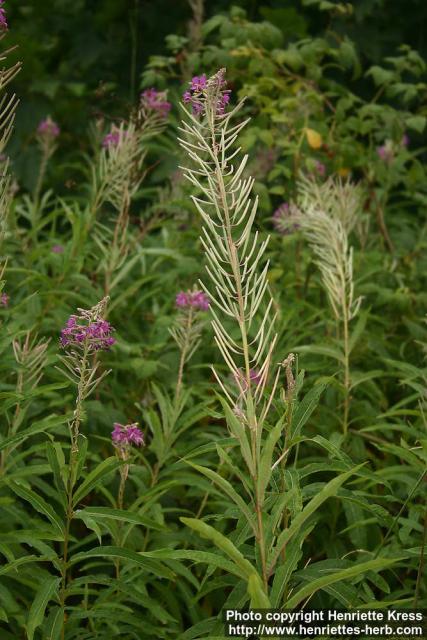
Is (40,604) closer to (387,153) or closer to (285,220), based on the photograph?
(285,220)

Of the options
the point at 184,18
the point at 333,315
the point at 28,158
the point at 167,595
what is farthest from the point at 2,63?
the point at 167,595

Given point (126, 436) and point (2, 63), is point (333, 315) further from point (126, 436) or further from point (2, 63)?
point (2, 63)

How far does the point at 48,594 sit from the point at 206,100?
1283mm

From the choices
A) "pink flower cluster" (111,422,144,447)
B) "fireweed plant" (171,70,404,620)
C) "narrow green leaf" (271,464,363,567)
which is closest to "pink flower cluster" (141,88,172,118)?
"pink flower cluster" (111,422,144,447)

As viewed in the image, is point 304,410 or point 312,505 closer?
point 312,505

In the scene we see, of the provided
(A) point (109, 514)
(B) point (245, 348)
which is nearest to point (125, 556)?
(A) point (109, 514)

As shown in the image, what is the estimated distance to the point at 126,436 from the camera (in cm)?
276

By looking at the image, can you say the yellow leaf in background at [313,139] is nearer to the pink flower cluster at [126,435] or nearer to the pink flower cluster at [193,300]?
the pink flower cluster at [193,300]

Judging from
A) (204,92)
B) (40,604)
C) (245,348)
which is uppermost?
(204,92)

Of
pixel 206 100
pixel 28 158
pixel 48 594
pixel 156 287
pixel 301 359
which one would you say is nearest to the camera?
pixel 206 100

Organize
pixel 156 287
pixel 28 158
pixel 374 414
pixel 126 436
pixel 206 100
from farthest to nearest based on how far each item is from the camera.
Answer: pixel 28 158, pixel 156 287, pixel 374 414, pixel 126 436, pixel 206 100

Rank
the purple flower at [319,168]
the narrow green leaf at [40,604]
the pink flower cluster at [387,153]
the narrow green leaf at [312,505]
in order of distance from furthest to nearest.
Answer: the pink flower cluster at [387,153]
the purple flower at [319,168]
the narrow green leaf at [40,604]
the narrow green leaf at [312,505]

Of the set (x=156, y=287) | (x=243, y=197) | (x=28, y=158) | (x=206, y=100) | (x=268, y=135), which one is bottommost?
(x=28, y=158)

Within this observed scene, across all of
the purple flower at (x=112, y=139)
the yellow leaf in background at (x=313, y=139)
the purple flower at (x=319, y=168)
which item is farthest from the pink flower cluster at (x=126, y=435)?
the yellow leaf in background at (x=313, y=139)
